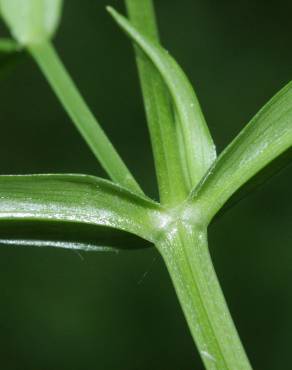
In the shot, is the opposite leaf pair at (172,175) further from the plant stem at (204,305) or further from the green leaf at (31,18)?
the green leaf at (31,18)

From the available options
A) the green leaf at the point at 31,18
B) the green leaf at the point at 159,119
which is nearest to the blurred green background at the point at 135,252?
the green leaf at the point at 31,18

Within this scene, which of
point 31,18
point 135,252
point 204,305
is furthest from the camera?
point 135,252

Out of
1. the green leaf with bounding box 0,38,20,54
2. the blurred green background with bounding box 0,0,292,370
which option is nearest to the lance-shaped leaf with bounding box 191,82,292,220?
the green leaf with bounding box 0,38,20,54

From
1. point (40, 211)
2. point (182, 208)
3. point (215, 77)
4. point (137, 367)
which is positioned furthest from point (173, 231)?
point (215, 77)

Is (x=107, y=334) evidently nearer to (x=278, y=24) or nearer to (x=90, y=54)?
(x=90, y=54)

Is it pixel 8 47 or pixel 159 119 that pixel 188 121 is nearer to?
pixel 159 119

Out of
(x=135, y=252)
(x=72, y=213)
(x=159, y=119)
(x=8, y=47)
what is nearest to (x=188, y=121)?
(x=159, y=119)

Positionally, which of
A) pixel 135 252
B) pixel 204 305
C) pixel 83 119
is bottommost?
pixel 204 305
